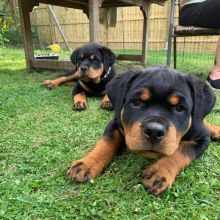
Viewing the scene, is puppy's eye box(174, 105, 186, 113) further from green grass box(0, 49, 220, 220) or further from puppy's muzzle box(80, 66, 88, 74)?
puppy's muzzle box(80, 66, 88, 74)

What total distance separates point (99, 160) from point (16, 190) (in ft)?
1.72

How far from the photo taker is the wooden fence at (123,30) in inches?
454

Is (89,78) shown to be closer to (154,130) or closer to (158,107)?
(158,107)

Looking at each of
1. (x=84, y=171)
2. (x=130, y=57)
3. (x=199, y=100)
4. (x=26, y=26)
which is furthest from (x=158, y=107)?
(x=130, y=57)

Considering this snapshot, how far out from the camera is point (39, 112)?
332cm

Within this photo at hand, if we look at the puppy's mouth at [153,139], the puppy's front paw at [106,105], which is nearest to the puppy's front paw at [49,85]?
the puppy's front paw at [106,105]

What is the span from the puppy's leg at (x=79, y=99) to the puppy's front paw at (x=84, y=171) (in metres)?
1.67

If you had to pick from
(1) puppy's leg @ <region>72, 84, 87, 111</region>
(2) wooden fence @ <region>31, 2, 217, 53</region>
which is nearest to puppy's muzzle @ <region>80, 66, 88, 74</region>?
(1) puppy's leg @ <region>72, 84, 87, 111</region>

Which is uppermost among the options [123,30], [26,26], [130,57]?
[26,26]

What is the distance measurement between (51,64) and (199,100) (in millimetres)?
4251

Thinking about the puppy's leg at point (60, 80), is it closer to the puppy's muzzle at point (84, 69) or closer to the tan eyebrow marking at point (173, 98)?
the puppy's muzzle at point (84, 69)

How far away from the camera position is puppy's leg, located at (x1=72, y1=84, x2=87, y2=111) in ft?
Answer: 11.5

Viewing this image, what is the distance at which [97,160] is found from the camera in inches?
74.7

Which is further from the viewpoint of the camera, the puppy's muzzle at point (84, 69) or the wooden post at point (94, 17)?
the wooden post at point (94, 17)
